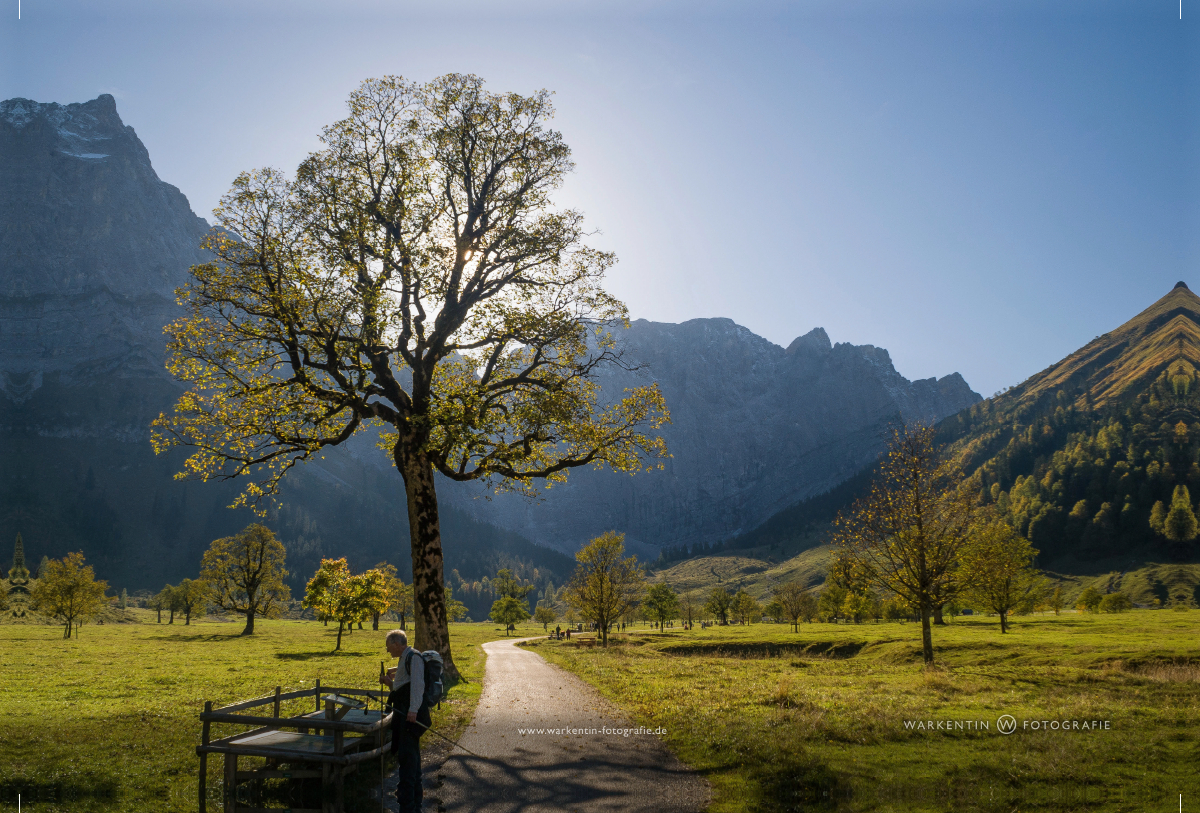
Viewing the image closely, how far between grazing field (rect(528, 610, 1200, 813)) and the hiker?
15.6 feet

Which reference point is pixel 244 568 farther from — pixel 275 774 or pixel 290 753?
pixel 290 753

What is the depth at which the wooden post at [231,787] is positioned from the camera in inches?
355

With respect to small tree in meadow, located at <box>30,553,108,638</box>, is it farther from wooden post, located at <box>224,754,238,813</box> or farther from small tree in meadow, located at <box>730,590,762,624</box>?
small tree in meadow, located at <box>730,590,762,624</box>

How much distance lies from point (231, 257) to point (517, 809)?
1974cm

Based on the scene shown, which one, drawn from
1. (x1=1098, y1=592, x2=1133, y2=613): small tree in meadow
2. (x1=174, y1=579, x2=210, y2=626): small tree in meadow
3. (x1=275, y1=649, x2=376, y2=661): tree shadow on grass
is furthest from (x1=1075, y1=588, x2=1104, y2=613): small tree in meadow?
(x1=174, y1=579, x2=210, y2=626): small tree in meadow

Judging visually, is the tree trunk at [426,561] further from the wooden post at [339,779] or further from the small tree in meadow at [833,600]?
the small tree in meadow at [833,600]

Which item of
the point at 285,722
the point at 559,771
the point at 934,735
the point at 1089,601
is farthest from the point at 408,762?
the point at 1089,601

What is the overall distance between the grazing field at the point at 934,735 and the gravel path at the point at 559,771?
76 centimetres

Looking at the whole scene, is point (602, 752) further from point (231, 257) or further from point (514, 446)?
point (231, 257)

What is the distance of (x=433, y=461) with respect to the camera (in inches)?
866

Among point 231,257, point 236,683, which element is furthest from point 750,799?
point 236,683

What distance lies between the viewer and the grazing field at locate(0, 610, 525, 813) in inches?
396

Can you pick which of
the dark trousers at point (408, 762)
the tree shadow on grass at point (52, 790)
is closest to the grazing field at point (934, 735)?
the dark trousers at point (408, 762)

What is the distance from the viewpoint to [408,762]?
930 cm
